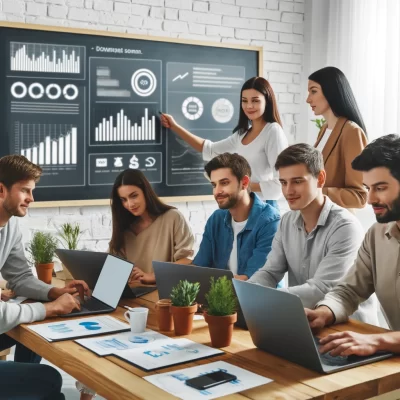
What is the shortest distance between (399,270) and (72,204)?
252cm

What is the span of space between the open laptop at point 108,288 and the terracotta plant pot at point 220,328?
0.50 metres

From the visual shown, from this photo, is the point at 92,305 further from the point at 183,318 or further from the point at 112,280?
the point at 183,318

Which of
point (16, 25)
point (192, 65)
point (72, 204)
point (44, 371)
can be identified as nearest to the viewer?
point (44, 371)

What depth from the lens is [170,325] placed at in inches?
83.4

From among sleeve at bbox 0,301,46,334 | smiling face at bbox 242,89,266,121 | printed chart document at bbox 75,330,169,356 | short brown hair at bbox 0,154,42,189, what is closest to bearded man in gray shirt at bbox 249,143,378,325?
printed chart document at bbox 75,330,169,356

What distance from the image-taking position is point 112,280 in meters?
2.48

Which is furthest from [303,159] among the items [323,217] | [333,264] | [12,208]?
[12,208]

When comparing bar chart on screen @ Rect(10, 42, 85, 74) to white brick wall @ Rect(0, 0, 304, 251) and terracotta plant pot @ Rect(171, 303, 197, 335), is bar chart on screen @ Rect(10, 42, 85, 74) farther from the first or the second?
terracotta plant pot @ Rect(171, 303, 197, 335)

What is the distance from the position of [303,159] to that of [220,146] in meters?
1.89

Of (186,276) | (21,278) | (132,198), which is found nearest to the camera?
(186,276)

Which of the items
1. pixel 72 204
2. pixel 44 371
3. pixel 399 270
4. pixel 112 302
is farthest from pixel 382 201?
pixel 72 204

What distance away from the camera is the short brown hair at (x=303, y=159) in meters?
2.65

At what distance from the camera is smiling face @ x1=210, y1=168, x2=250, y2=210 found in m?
3.07

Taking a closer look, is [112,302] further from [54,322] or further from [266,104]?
[266,104]
